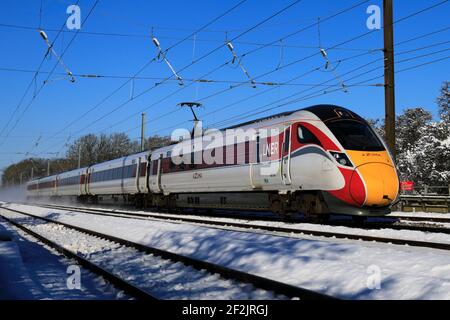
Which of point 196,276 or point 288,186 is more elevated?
point 288,186

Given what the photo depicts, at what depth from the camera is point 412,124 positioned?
68.6m

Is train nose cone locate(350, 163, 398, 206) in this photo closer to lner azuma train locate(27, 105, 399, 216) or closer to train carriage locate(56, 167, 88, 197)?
lner azuma train locate(27, 105, 399, 216)

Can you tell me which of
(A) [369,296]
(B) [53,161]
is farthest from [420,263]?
(B) [53,161]

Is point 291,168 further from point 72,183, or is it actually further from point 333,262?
point 72,183

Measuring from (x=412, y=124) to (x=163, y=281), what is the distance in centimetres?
6799

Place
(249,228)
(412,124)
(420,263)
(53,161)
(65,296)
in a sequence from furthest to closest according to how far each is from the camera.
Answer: (53,161) → (412,124) → (249,228) → (420,263) → (65,296)

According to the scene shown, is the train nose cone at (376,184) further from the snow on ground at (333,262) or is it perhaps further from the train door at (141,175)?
the train door at (141,175)

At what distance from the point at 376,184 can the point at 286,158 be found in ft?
9.30

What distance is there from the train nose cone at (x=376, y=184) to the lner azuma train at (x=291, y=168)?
0.02m

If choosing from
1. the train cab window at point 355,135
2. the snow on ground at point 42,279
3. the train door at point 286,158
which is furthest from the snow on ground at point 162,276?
the train cab window at point 355,135

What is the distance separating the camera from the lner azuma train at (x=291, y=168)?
12.0 meters

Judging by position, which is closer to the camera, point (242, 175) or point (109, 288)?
point (109, 288)

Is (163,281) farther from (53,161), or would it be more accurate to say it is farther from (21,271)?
(53,161)

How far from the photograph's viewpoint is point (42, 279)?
7.57 m
